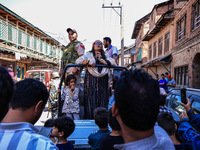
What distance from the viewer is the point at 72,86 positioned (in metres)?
3.39

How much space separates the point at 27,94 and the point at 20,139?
31 cm

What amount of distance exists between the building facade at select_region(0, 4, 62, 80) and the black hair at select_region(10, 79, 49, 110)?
8759 millimetres

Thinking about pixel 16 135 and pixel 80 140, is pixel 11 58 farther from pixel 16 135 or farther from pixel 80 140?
pixel 16 135

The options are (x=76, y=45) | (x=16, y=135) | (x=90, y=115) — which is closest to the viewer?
(x=16, y=135)

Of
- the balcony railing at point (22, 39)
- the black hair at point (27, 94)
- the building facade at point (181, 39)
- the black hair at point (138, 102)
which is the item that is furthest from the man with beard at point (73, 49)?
the balcony railing at point (22, 39)

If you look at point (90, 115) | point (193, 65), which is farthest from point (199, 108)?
point (193, 65)

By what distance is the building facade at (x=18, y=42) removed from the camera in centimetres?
1320

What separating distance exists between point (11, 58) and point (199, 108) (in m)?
15.3

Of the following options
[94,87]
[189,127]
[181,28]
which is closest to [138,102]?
[189,127]

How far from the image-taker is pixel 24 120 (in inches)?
42.8

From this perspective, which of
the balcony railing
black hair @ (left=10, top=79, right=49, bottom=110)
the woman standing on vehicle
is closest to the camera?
black hair @ (left=10, top=79, right=49, bottom=110)

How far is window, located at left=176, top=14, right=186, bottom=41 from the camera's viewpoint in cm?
1186

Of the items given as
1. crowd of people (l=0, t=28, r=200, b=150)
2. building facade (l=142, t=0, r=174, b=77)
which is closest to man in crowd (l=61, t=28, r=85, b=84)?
crowd of people (l=0, t=28, r=200, b=150)

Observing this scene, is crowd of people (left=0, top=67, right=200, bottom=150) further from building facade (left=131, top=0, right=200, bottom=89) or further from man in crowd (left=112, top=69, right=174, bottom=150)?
building facade (left=131, top=0, right=200, bottom=89)
